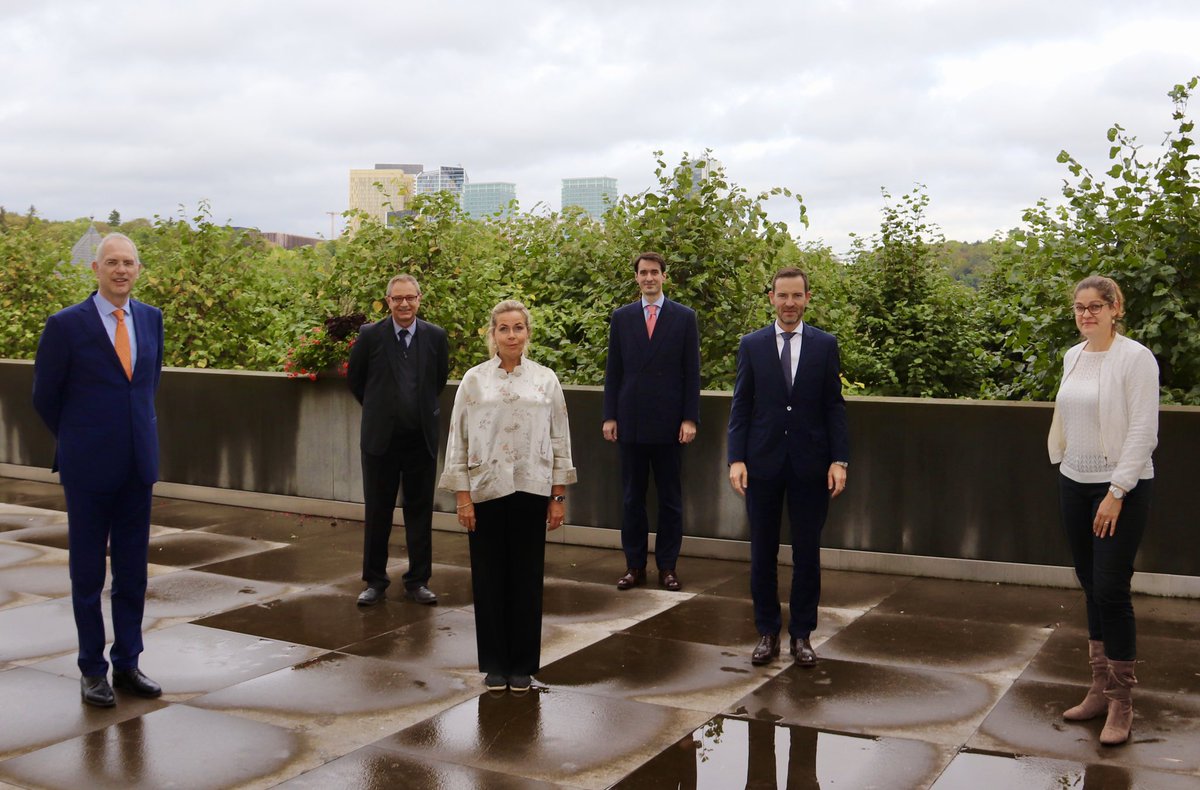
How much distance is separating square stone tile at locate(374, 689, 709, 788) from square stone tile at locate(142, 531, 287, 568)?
13.3 ft

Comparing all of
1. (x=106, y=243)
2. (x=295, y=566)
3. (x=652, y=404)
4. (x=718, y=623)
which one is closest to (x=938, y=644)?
(x=718, y=623)

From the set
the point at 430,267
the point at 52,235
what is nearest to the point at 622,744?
the point at 430,267

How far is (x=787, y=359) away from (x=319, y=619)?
10.5 ft

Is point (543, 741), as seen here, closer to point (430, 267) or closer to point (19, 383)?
point (430, 267)

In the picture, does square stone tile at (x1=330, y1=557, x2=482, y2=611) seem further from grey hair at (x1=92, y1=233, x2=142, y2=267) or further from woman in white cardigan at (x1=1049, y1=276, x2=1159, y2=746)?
woman in white cardigan at (x1=1049, y1=276, x2=1159, y2=746)

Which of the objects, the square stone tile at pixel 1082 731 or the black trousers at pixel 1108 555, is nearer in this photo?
the square stone tile at pixel 1082 731

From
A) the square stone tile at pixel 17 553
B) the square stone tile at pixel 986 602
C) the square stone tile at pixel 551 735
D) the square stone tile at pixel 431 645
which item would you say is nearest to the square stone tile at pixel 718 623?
the square stone tile at pixel 986 602

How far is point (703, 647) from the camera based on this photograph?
6375 mm

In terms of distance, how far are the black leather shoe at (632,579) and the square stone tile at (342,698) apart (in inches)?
84.7

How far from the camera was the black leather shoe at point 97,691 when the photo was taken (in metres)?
5.36

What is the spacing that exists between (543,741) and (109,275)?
2.89 m

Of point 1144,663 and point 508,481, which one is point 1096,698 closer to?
point 1144,663

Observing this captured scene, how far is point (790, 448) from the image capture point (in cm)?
599

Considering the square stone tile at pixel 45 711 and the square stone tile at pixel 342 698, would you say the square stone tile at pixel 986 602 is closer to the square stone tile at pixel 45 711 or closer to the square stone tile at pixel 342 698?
the square stone tile at pixel 342 698
